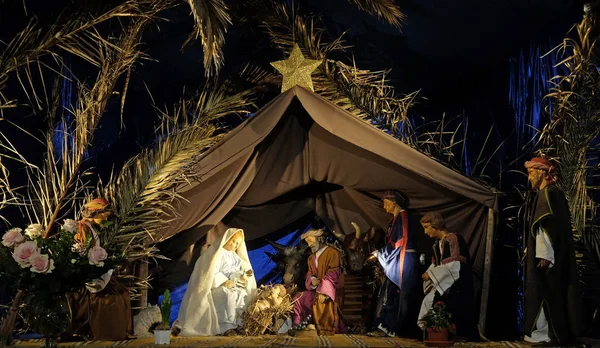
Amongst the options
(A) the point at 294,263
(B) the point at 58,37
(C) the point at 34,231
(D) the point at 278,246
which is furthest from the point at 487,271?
(B) the point at 58,37

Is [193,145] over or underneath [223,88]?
underneath

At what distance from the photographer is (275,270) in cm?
973

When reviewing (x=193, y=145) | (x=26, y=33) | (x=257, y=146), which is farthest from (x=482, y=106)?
(x=26, y=33)

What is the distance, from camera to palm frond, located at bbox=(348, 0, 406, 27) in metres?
9.34

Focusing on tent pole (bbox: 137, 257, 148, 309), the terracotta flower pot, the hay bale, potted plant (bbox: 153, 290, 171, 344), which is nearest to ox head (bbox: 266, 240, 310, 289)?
the hay bale

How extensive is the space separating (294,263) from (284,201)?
947 mm

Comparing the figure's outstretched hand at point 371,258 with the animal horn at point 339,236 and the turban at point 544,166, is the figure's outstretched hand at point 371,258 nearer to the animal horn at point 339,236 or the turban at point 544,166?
the animal horn at point 339,236

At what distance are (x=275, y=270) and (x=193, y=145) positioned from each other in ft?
7.18

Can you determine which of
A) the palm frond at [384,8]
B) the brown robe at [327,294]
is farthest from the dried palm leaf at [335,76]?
the brown robe at [327,294]

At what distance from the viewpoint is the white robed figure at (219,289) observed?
8383mm

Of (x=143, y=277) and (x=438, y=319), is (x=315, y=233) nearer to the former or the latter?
(x=143, y=277)

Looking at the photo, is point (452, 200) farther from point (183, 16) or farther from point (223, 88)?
point (183, 16)

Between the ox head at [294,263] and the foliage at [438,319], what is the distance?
7.35 ft

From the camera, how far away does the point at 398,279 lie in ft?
27.1
